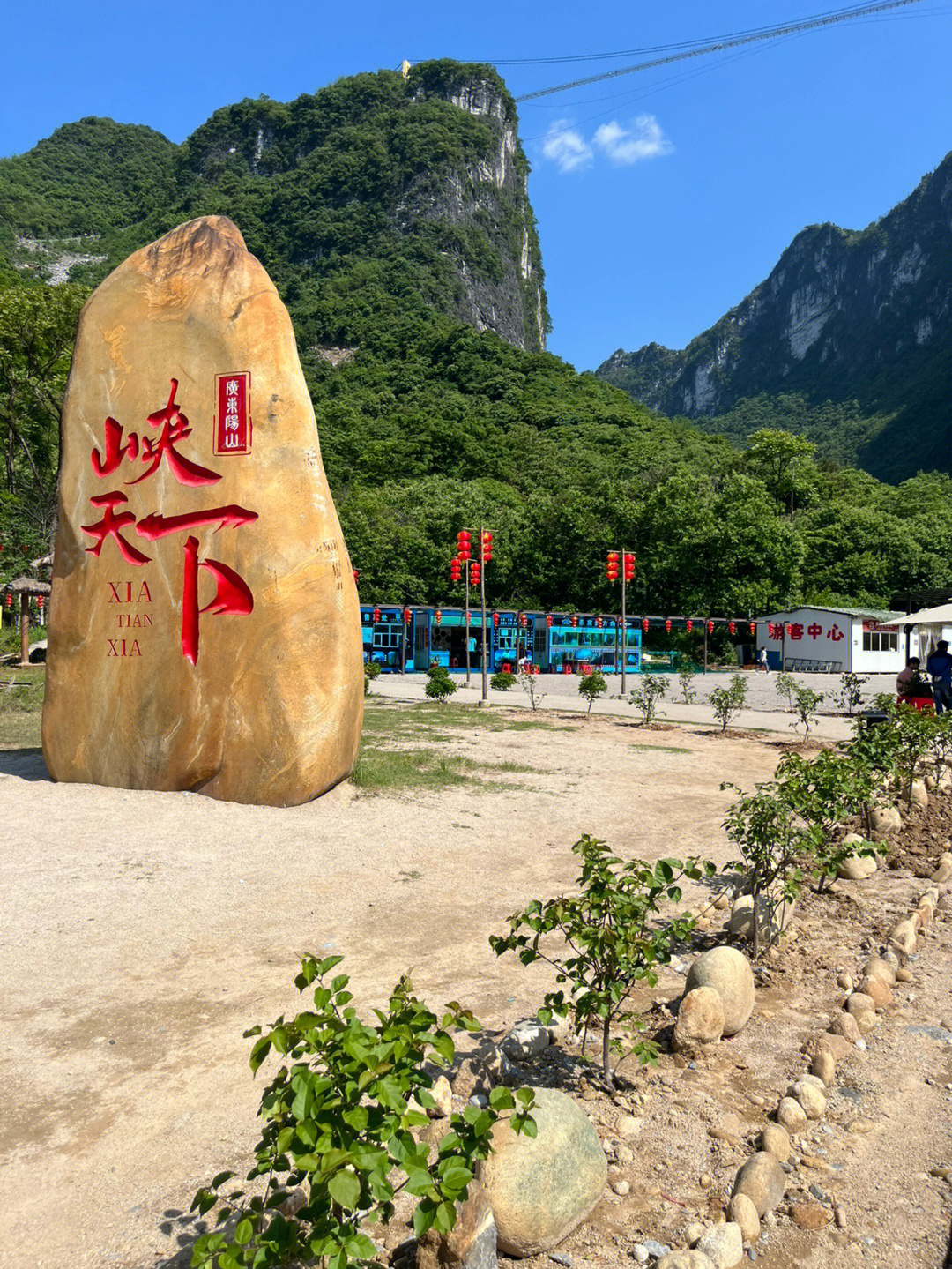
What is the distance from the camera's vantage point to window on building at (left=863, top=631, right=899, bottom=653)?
108 feet

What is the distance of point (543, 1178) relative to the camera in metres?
2.37

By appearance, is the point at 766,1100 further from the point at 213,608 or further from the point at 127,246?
the point at 127,246

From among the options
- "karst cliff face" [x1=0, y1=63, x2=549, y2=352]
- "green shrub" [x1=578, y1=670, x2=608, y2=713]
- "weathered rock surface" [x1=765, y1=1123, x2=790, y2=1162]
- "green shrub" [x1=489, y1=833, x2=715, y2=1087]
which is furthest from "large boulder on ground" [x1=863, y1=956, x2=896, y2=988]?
"karst cliff face" [x1=0, y1=63, x2=549, y2=352]

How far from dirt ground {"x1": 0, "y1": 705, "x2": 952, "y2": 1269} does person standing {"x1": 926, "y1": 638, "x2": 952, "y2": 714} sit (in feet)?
21.8

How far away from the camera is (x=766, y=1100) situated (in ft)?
10.1

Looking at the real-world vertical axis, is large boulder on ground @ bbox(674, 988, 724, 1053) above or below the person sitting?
below

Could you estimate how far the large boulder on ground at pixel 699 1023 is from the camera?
341cm

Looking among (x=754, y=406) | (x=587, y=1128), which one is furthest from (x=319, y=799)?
(x=754, y=406)

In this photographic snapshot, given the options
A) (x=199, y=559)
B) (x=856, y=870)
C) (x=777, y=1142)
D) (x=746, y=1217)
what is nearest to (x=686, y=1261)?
(x=746, y=1217)

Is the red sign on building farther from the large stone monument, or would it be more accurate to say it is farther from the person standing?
the person standing

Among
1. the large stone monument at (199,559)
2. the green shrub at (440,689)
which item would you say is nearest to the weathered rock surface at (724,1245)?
the large stone monument at (199,559)

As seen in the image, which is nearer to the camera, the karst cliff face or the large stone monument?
the large stone monument

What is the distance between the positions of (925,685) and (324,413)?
5663cm

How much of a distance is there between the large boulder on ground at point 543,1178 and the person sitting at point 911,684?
1175 centimetres
